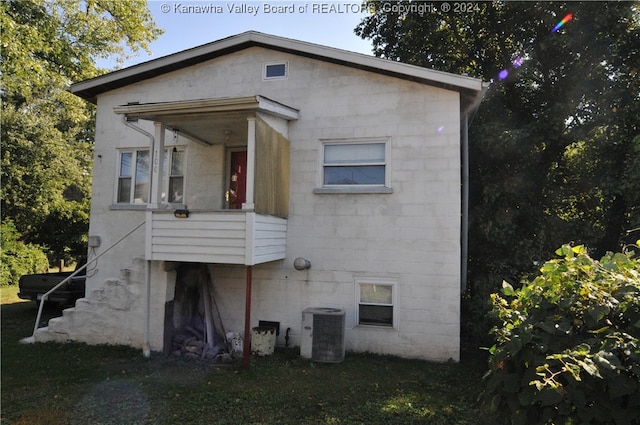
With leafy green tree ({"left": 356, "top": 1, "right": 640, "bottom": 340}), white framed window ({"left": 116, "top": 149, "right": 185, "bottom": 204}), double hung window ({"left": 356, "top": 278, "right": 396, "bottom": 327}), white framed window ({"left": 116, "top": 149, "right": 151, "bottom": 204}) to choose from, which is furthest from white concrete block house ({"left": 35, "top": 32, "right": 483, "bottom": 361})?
leafy green tree ({"left": 356, "top": 1, "right": 640, "bottom": 340})

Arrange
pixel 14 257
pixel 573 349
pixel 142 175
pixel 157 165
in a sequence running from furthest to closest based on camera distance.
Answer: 1. pixel 14 257
2. pixel 142 175
3. pixel 157 165
4. pixel 573 349

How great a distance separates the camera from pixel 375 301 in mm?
7340

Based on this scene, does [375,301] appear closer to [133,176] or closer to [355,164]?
[355,164]

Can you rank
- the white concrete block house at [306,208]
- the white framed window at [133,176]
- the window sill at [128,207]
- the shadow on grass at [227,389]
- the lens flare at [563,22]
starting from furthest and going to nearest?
the lens flare at [563,22], the white framed window at [133,176], the window sill at [128,207], the white concrete block house at [306,208], the shadow on grass at [227,389]

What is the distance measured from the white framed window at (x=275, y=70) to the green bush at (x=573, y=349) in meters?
6.52

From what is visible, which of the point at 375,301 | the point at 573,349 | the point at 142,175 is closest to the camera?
the point at 573,349

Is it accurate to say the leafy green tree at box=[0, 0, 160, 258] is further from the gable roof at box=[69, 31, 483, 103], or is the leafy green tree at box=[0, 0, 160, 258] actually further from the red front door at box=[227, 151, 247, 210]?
the red front door at box=[227, 151, 247, 210]

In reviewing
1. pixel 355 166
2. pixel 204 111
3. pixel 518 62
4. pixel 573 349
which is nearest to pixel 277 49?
pixel 204 111

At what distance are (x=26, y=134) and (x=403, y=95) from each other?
16.1 metres

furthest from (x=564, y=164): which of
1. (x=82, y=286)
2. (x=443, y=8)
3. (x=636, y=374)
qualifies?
(x=82, y=286)

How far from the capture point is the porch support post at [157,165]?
23.6ft

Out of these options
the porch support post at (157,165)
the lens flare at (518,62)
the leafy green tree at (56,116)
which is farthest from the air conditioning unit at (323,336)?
the leafy green tree at (56,116)

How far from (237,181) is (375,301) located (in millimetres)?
3883

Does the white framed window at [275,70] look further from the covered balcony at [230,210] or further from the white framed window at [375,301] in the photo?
the white framed window at [375,301]
